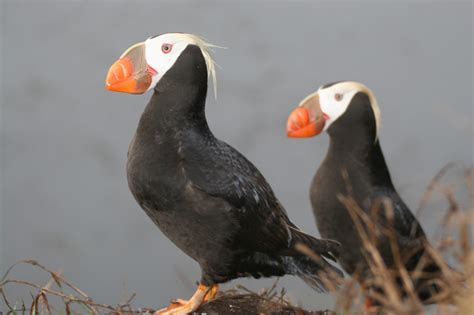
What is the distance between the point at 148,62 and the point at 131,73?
9 cm

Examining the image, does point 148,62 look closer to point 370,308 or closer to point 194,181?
point 194,181

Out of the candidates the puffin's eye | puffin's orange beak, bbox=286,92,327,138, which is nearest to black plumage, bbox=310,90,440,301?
puffin's orange beak, bbox=286,92,327,138

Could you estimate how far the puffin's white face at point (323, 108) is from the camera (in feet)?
11.8

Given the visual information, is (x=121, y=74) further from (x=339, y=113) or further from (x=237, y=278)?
(x=339, y=113)

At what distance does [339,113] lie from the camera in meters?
3.72

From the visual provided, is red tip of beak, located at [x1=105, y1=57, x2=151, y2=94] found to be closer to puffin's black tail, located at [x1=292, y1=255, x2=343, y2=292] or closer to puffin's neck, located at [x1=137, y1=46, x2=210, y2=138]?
puffin's neck, located at [x1=137, y1=46, x2=210, y2=138]

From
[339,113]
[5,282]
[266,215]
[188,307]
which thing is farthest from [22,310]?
[339,113]

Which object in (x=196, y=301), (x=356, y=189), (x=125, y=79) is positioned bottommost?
(x=196, y=301)

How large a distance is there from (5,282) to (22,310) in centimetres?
19

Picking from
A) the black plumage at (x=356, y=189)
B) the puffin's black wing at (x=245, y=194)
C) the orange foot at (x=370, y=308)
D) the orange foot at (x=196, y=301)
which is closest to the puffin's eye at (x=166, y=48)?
the puffin's black wing at (x=245, y=194)

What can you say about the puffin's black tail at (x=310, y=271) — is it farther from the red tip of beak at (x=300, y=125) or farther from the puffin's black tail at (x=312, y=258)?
the red tip of beak at (x=300, y=125)

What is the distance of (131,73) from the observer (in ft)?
9.59

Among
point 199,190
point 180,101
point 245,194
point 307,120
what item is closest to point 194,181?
point 199,190

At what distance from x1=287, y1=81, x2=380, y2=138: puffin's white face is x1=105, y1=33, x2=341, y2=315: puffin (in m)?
0.61
